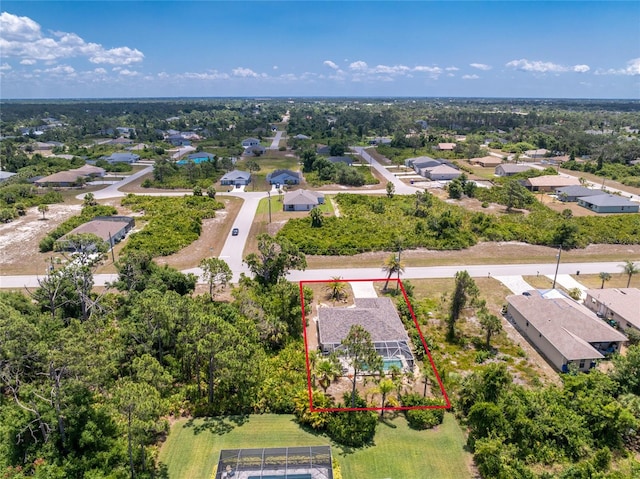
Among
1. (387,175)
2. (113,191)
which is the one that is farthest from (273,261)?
(387,175)

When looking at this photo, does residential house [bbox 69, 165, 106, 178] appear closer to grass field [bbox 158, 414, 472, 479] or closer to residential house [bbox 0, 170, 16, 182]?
residential house [bbox 0, 170, 16, 182]

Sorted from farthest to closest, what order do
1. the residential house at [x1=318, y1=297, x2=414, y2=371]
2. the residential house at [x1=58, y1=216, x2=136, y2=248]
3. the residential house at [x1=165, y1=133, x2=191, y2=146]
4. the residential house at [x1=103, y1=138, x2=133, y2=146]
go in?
1. the residential house at [x1=165, y1=133, x2=191, y2=146]
2. the residential house at [x1=103, y1=138, x2=133, y2=146]
3. the residential house at [x1=58, y1=216, x2=136, y2=248]
4. the residential house at [x1=318, y1=297, x2=414, y2=371]

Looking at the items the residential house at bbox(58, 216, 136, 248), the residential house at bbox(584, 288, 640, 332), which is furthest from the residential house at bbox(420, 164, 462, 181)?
the residential house at bbox(58, 216, 136, 248)

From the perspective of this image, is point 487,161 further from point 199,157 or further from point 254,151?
point 199,157

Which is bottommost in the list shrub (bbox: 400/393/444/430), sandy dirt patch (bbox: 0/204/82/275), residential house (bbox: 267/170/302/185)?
shrub (bbox: 400/393/444/430)

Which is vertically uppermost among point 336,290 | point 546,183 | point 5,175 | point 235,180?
point 5,175

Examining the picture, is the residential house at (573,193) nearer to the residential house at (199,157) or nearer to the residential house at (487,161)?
the residential house at (487,161)

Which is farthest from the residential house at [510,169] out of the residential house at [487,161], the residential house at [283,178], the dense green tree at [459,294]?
the dense green tree at [459,294]

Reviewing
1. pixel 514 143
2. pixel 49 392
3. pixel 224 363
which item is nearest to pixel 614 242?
pixel 224 363
